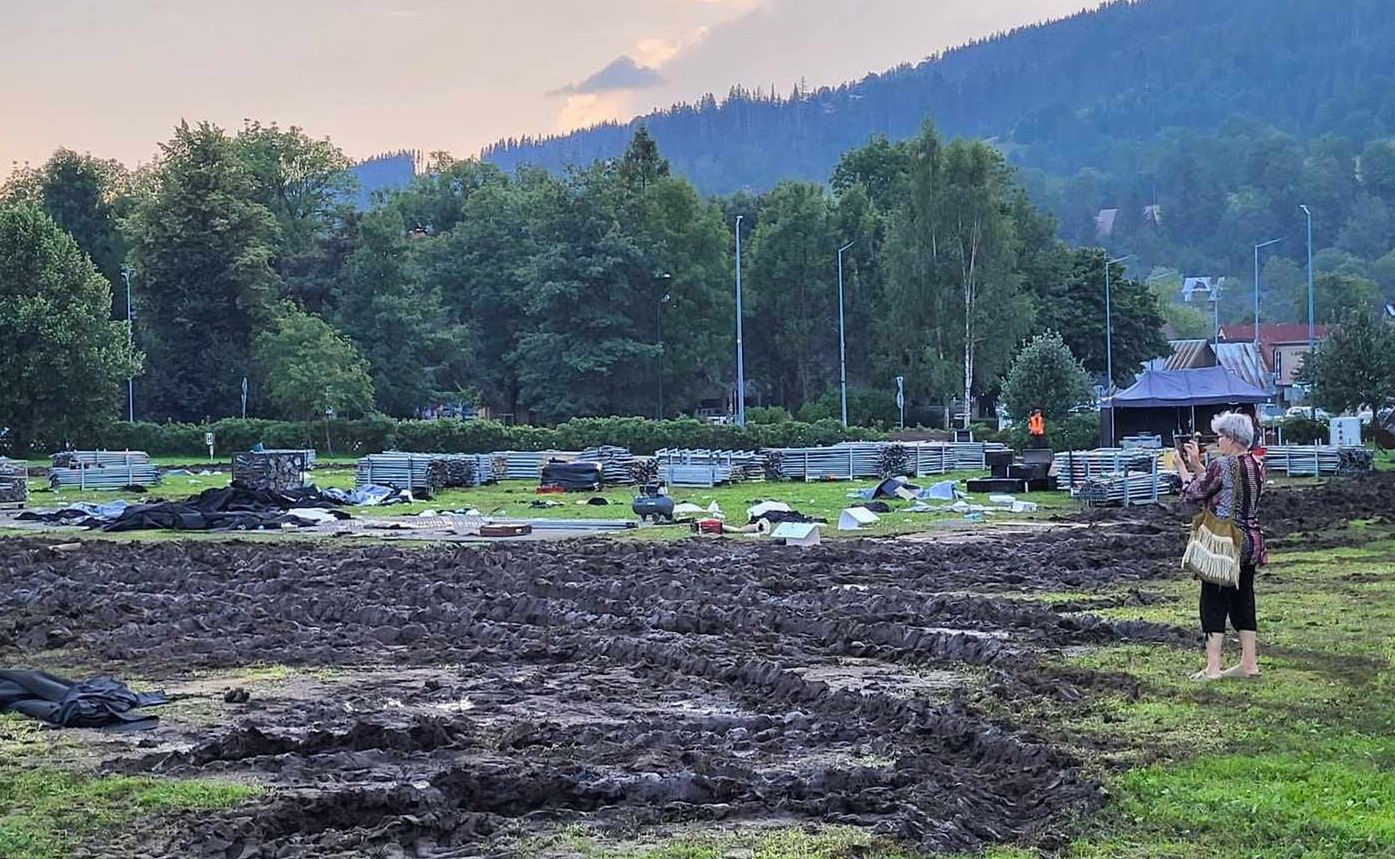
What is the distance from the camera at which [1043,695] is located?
1177cm

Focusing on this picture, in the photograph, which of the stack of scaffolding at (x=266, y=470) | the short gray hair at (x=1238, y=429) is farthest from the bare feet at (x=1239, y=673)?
the stack of scaffolding at (x=266, y=470)

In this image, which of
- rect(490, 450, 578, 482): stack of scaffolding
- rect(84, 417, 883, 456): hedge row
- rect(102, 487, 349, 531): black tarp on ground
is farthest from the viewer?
rect(84, 417, 883, 456): hedge row

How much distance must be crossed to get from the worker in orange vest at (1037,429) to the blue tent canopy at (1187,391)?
112 inches

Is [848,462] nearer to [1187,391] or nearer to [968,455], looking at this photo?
[968,455]

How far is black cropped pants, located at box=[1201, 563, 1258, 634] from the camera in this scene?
12109 mm

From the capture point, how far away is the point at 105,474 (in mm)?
44781

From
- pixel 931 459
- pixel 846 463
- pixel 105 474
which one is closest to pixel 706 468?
pixel 846 463

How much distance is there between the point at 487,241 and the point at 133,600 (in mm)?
79455

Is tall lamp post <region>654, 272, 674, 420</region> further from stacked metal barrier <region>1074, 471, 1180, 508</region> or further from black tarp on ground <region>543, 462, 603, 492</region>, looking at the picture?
stacked metal barrier <region>1074, 471, 1180, 508</region>

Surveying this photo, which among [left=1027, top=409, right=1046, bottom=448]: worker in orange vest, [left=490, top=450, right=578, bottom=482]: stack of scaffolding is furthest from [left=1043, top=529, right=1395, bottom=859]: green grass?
[left=1027, top=409, right=1046, bottom=448]: worker in orange vest

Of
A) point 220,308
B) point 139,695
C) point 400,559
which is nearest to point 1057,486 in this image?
point 400,559

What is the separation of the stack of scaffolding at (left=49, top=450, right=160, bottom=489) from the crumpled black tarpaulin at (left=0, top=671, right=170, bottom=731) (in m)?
32.7

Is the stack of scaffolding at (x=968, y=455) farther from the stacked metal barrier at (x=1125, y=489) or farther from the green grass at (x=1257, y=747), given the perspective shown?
the green grass at (x=1257, y=747)

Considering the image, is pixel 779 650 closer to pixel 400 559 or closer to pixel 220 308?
pixel 400 559
